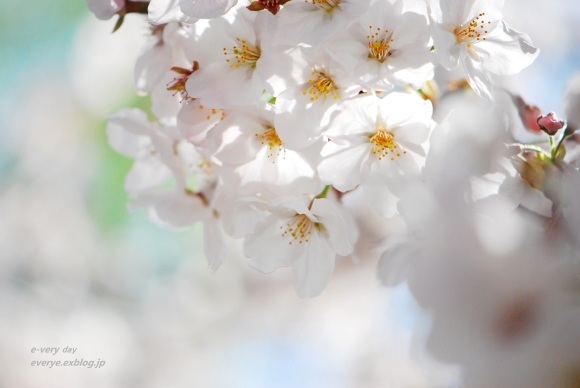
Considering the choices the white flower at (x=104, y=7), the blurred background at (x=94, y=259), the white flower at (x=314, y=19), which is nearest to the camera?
the white flower at (x=314, y=19)

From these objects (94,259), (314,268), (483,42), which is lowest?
(94,259)

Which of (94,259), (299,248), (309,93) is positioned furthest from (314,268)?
(94,259)

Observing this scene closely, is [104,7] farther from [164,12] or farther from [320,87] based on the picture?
[320,87]

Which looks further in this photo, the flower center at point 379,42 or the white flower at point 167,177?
the white flower at point 167,177

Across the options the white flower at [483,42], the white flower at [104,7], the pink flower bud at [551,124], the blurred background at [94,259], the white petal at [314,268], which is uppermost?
the white flower at [104,7]

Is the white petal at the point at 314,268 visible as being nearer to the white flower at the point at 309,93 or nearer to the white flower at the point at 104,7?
the white flower at the point at 309,93

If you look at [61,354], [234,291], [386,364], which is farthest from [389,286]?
[234,291]

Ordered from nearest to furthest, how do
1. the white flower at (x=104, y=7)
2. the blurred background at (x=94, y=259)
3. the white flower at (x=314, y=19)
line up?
1. the white flower at (x=314, y=19)
2. the white flower at (x=104, y=7)
3. the blurred background at (x=94, y=259)

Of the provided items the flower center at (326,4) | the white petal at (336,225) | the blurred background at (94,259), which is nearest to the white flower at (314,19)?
the flower center at (326,4)
